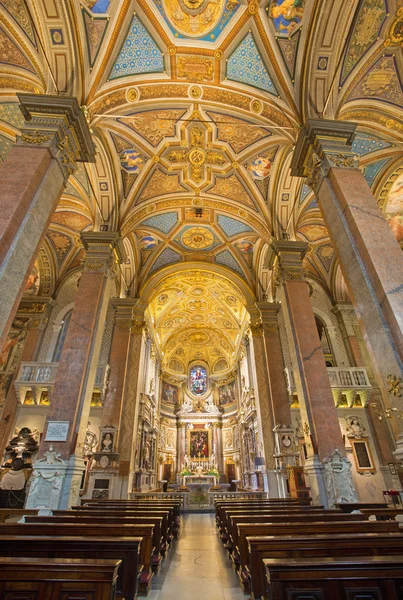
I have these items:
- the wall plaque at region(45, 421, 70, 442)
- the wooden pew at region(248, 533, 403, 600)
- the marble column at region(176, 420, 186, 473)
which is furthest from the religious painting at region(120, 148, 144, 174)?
the marble column at region(176, 420, 186, 473)

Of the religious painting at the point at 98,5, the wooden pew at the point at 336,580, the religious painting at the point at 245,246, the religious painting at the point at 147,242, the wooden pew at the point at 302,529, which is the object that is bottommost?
the wooden pew at the point at 336,580

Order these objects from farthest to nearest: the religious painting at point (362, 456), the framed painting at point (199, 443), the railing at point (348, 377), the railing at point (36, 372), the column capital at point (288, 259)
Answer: the framed painting at point (199, 443) → the railing at point (348, 377) → the railing at point (36, 372) → the religious painting at point (362, 456) → the column capital at point (288, 259)

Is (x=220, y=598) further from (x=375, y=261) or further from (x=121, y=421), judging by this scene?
(x=121, y=421)

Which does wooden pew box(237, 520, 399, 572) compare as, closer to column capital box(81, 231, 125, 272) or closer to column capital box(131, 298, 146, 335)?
column capital box(81, 231, 125, 272)

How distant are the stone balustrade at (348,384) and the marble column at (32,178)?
35.5ft

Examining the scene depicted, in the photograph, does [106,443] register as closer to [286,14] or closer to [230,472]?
[286,14]

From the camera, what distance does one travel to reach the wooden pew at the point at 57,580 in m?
1.94

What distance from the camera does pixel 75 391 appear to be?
782cm

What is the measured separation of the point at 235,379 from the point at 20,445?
15.8 metres

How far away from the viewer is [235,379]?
2489cm

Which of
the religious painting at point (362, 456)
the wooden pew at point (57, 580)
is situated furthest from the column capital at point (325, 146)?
the religious painting at point (362, 456)

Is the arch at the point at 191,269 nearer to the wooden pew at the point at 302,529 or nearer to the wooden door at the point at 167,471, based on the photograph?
the wooden pew at the point at 302,529

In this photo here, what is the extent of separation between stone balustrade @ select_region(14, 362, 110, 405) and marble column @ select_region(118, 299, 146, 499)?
102 centimetres

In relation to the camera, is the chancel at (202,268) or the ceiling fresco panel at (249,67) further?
the ceiling fresco panel at (249,67)
